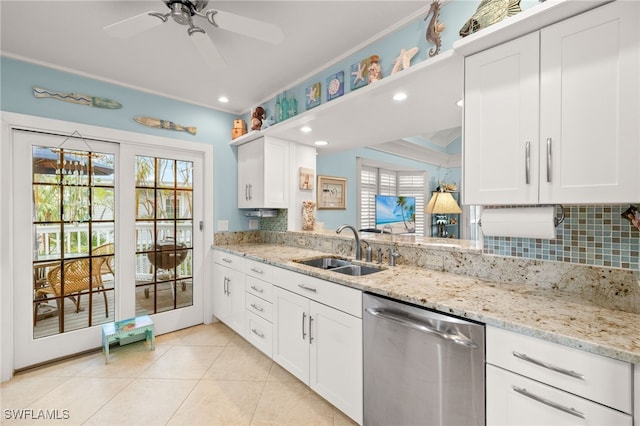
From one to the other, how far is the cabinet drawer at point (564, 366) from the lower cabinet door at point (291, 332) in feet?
3.80

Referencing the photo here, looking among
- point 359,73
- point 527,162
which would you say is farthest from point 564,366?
point 359,73

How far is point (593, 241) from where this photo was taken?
1334mm

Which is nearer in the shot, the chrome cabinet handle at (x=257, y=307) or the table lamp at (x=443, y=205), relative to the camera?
the chrome cabinet handle at (x=257, y=307)

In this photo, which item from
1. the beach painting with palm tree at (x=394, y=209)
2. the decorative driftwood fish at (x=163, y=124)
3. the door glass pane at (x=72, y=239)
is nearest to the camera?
the door glass pane at (x=72, y=239)

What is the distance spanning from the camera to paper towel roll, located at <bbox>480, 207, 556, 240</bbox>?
4.26 ft

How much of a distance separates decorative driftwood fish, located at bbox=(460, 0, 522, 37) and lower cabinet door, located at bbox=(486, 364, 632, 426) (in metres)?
1.51

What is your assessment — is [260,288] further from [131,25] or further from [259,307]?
[131,25]

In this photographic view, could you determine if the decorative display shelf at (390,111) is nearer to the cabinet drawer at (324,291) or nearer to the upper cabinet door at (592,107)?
the upper cabinet door at (592,107)

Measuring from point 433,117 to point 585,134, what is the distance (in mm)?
1249

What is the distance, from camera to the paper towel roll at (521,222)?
51.1 inches

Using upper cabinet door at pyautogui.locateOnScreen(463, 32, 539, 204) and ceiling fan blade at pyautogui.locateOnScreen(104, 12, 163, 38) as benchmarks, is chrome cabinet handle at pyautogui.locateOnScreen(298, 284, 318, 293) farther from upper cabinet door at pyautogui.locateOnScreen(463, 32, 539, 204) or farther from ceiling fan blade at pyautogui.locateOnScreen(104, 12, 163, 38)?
ceiling fan blade at pyautogui.locateOnScreen(104, 12, 163, 38)

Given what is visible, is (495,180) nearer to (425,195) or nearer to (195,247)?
(195,247)

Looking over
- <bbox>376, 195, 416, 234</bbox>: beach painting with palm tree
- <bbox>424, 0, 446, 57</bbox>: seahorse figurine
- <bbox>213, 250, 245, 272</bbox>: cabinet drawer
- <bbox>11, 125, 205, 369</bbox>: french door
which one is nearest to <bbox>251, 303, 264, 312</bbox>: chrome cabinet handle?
<bbox>213, 250, 245, 272</bbox>: cabinet drawer

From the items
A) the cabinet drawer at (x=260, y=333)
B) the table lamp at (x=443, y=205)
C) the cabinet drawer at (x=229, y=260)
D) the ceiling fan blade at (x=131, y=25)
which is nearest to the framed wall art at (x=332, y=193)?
the table lamp at (x=443, y=205)
